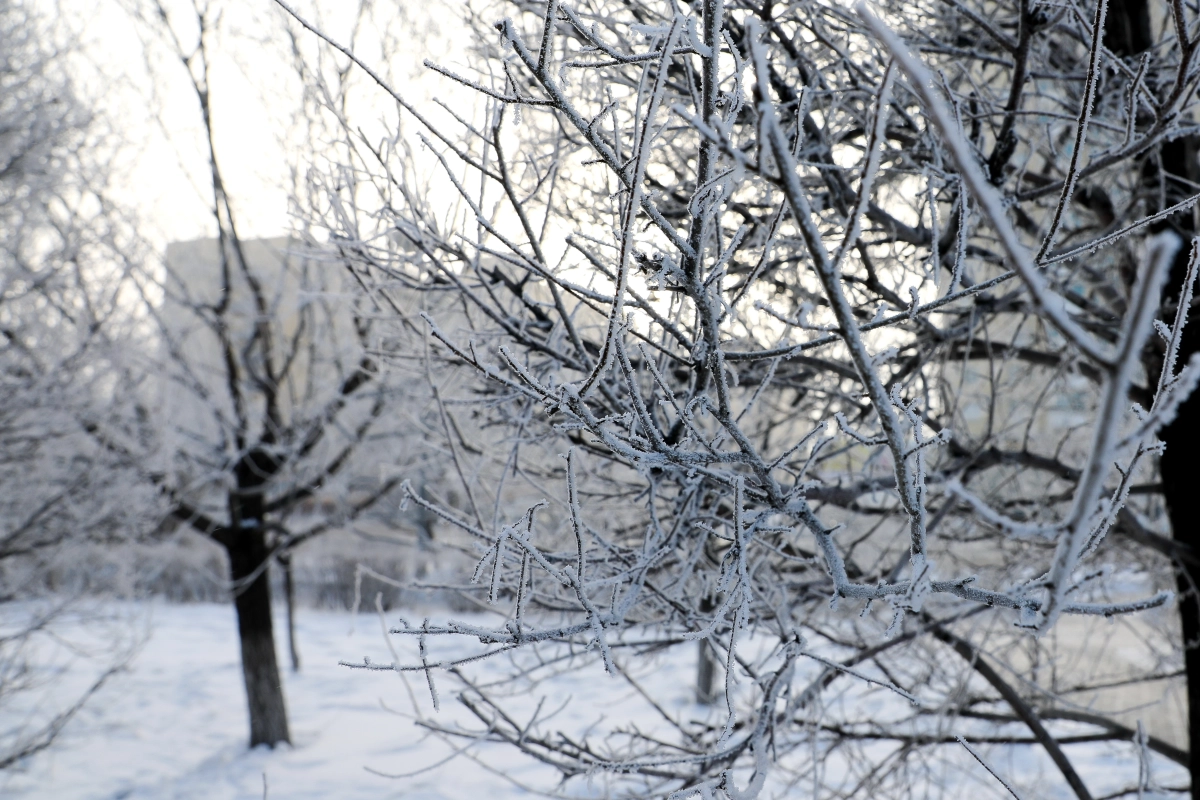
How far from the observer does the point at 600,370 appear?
121cm

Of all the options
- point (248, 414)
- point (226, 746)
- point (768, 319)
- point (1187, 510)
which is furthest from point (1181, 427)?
point (226, 746)

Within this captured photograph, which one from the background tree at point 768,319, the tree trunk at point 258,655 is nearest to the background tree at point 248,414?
the tree trunk at point 258,655

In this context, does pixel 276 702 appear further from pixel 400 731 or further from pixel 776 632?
pixel 776 632

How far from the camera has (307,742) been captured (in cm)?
928

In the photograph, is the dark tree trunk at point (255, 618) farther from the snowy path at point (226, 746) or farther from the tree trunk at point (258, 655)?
the snowy path at point (226, 746)

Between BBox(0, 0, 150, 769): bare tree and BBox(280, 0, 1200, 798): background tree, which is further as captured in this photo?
BBox(0, 0, 150, 769): bare tree

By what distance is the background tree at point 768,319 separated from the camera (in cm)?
111

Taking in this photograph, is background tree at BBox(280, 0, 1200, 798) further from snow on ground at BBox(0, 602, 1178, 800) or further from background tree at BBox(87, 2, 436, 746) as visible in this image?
background tree at BBox(87, 2, 436, 746)

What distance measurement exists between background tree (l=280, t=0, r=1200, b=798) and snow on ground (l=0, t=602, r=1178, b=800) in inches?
115

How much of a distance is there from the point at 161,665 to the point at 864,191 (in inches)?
560

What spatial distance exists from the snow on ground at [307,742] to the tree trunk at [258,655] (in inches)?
9.8

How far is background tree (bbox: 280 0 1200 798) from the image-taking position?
3.63 ft

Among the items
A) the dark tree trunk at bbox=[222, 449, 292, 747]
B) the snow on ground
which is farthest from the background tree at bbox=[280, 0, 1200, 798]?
the dark tree trunk at bbox=[222, 449, 292, 747]

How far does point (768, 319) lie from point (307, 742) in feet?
25.1
